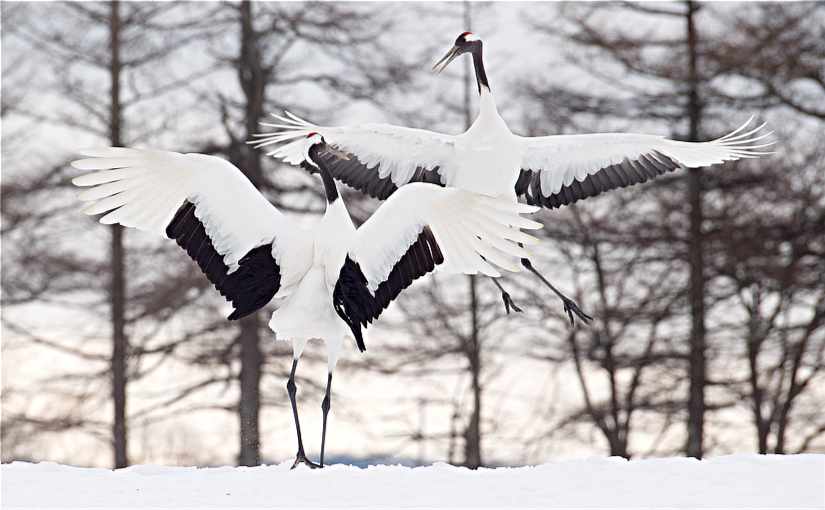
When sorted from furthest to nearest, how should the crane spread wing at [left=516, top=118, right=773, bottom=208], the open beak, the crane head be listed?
1. the crane spread wing at [left=516, top=118, right=773, bottom=208]
2. the crane head
3. the open beak

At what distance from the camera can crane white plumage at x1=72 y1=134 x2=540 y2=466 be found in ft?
22.8

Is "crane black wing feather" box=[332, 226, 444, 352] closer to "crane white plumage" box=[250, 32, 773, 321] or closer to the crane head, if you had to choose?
"crane white plumage" box=[250, 32, 773, 321]

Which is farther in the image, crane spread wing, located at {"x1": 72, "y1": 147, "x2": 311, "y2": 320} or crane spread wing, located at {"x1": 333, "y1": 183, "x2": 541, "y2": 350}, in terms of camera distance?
crane spread wing, located at {"x1": 72, "y1": 147, "x2": 311, "y2": 320}

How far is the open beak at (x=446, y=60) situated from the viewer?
862 cm

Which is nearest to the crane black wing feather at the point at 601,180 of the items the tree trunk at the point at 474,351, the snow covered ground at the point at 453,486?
the snow covered ground at the point at 453,486

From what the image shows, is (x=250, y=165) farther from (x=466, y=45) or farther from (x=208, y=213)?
(x=208, y=213)

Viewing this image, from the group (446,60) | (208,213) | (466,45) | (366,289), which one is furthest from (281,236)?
(466,45)

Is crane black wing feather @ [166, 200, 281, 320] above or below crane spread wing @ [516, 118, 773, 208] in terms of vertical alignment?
below

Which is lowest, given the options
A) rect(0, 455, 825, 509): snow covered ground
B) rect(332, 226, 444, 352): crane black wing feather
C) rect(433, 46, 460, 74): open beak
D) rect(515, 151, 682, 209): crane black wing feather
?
rect(0, 455, 825, 509): snow covered ground

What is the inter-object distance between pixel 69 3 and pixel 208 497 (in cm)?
1036

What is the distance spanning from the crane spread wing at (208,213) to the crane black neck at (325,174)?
317 mm

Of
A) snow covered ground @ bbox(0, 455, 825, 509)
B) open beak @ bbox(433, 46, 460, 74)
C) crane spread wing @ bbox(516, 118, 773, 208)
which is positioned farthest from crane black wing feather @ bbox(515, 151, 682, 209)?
snow covered ground @ bbox(0, 455, 825, 509)

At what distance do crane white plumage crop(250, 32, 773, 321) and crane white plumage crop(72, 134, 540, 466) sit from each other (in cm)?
143

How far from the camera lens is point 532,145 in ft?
31.0
